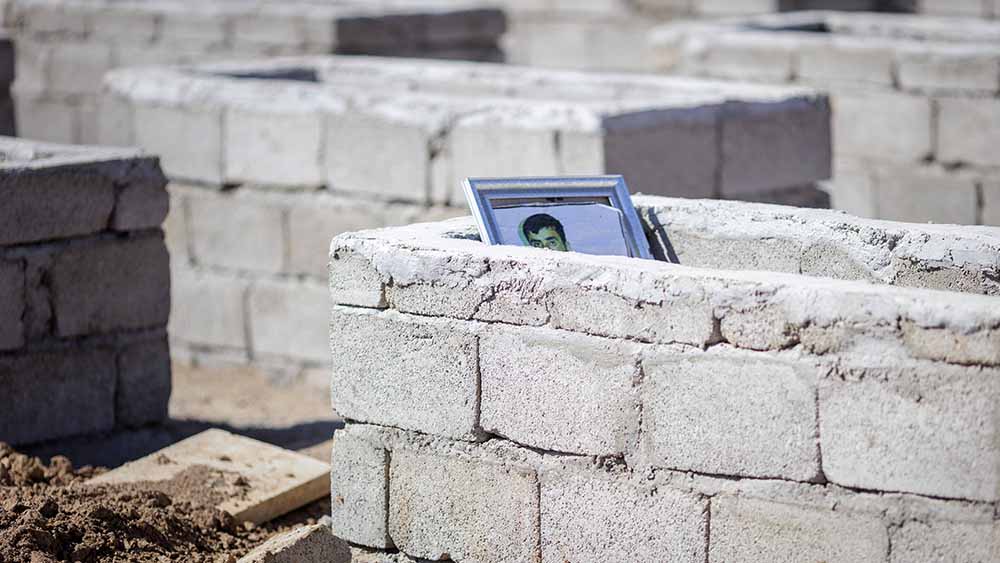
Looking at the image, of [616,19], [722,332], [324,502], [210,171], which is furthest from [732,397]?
[616,19]

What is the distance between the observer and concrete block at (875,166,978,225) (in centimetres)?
923

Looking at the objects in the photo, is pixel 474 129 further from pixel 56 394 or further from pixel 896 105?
pixel 896 105

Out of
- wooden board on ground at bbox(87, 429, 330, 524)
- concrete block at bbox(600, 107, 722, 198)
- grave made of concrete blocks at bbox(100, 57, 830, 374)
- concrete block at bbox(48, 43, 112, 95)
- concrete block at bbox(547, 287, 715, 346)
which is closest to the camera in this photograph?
concrete block at bbox(547, 287, 715, 346)

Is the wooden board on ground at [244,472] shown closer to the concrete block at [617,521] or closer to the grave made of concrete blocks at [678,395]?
the grave made of concrete blocks at [678,395]

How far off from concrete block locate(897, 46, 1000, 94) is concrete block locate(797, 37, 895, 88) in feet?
0.37

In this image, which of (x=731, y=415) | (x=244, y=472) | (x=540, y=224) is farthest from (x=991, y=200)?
(x=731, y=415)

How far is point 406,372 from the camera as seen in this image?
456cm

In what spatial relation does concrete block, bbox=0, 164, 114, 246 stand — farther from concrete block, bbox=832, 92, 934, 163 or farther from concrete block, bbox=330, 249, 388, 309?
concrete block, bbox=832, 92, 934, 163

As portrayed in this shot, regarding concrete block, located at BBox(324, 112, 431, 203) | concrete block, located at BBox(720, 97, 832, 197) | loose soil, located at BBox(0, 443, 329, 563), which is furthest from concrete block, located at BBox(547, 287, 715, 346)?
concrete block, located at BBox(720, 97, 832, 197)

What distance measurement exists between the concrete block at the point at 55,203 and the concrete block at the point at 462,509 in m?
2.11

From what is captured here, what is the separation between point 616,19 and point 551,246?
10.1 meters

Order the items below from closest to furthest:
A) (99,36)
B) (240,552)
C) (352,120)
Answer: (240,552)
(352,120)
(99,36)

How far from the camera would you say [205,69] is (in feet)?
29.4

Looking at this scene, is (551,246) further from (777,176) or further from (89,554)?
(777,176)
